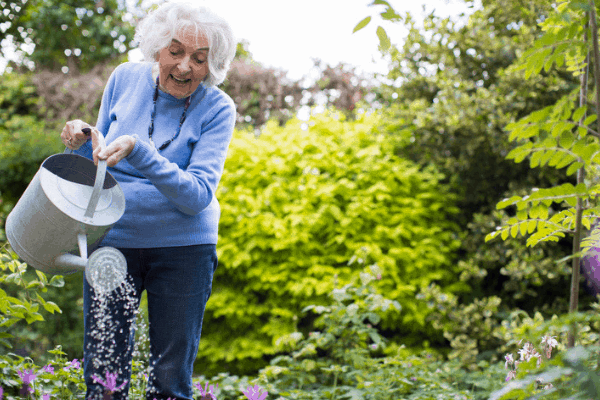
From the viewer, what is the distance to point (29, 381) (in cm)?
194

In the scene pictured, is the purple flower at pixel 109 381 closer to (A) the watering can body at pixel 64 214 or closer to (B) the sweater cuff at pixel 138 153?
(A) the watering can body at pixel 64 214

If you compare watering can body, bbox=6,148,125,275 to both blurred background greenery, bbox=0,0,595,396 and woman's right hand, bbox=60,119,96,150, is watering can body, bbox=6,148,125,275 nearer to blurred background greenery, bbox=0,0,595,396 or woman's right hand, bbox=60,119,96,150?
woman's right hand, bbox=60,119,96,150

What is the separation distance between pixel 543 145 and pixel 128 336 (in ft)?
4.53

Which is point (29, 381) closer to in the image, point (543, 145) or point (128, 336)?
point (128, 336)

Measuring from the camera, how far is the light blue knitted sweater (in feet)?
5.57

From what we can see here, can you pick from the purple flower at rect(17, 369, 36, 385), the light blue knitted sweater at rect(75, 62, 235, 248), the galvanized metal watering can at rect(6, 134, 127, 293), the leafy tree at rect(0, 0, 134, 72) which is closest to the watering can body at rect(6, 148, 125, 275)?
the galvanized metal watering can at rect(6, 134, 127, 293)

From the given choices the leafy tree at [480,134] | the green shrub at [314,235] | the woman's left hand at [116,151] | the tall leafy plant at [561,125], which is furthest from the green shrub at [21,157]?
the tall leafy plant at [561,125]

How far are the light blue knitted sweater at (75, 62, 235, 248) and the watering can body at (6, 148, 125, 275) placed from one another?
0.37 ft

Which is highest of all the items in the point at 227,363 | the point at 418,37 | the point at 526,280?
the point at 418,37

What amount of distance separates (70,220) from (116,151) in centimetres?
23

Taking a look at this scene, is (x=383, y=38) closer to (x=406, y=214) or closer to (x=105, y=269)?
(x=105, y=269)

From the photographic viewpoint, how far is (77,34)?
8898 mm

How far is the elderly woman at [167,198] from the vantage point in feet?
5.48

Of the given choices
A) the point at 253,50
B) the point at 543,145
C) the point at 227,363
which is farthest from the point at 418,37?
the point at 253,50
